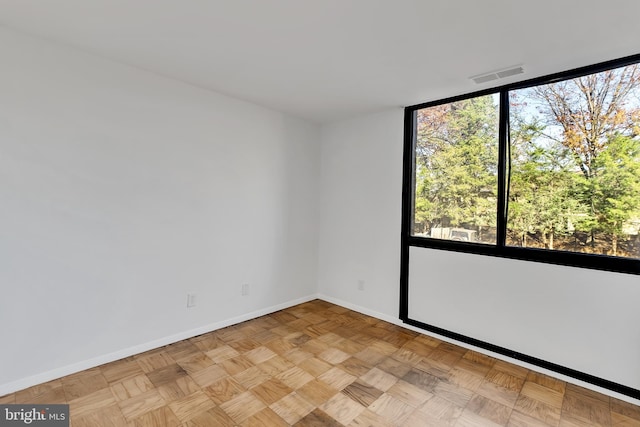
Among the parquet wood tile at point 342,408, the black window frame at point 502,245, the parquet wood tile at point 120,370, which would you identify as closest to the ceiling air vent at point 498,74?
the black window frame at point 502,245

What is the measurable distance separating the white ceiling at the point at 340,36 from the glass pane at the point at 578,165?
0.23 meters

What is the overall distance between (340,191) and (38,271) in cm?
Result: 296

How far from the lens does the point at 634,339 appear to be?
2.07 metres

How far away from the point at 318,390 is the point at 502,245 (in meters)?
1.96

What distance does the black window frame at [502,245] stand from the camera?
2.16 m

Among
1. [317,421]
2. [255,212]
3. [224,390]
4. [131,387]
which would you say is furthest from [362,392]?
[255,212]

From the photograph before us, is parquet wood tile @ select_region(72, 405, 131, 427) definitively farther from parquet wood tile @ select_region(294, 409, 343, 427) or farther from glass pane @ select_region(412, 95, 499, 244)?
glass pane @ select_region(412, 95, 499, 244)

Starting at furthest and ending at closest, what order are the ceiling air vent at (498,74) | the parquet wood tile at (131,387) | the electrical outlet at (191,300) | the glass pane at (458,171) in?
the electrical outlet at (191,300) < the glass pane at (458,171) < the ceiling air vent at (498,74) < the parquet wood tile at (131,387)

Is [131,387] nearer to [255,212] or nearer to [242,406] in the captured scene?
[242,406]

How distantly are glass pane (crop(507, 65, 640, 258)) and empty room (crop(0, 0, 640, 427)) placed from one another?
1cm

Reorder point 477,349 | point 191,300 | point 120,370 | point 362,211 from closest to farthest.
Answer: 1. point 120,370
2. point 477,349
3. point 191,300
4. point 362,211

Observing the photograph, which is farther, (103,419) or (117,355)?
(117,355)

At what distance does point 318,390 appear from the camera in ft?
7.07

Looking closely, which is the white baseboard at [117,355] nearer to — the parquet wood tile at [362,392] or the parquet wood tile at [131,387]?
the parquet wood tile at [131,387]
